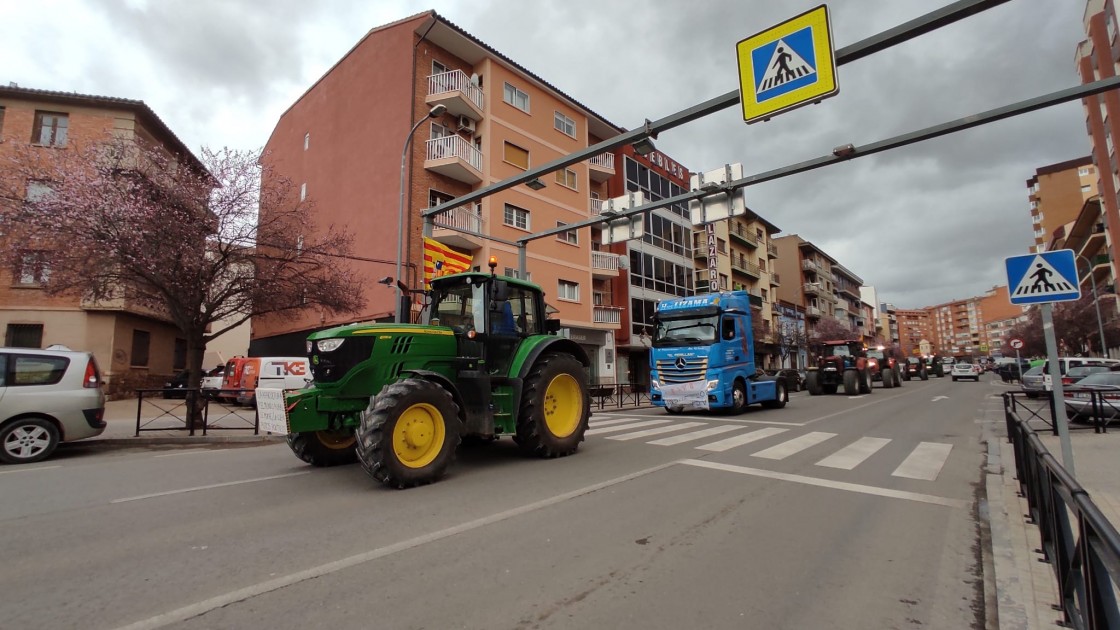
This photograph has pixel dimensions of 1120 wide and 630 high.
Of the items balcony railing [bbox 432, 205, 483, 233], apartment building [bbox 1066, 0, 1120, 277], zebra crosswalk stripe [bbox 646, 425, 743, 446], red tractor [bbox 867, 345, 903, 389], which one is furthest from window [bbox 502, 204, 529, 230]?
apartment building [bbox 1066, 0, 1120, 277]

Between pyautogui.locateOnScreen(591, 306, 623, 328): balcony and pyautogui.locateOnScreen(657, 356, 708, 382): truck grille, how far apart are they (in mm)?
12229

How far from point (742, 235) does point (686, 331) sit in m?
35.8

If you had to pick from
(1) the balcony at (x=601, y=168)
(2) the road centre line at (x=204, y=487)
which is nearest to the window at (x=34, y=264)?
(2) the road centre line at (x=204, y=487)

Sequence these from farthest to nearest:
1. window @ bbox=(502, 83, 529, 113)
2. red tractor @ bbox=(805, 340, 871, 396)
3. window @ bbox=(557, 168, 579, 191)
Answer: window @ bbox=(557, 168, 579, 191), window @ bbox=(502, 83, 529, 113), red tractor @ bbox=(805, 340, 871, 396)

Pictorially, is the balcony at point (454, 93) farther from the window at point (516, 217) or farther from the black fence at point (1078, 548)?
the black fence at point (1078, 548)

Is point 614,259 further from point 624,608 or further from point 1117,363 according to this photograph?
point 624,608

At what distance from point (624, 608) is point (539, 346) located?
181 inches

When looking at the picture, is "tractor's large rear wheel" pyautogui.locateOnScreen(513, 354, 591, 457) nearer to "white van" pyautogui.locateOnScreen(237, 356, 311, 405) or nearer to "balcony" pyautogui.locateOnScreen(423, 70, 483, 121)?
"white van" pyautogui.locateOnScreen(237, 356, 311, 405)

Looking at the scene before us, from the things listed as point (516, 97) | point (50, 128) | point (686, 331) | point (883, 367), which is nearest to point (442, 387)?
point (686, 331)

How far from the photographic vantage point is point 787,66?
19.2 ft

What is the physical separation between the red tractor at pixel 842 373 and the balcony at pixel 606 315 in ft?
33.0

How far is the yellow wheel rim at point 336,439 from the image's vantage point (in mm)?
6777

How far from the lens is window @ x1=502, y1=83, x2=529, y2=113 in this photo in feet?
78.8

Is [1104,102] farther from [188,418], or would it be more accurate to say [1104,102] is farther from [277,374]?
[188,418]
